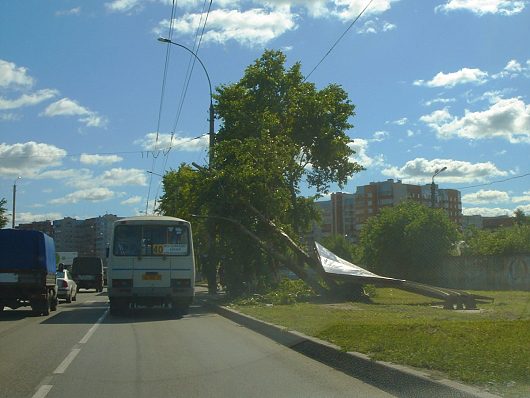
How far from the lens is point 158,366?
10.3 m

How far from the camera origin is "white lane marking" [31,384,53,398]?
8047 millimetres

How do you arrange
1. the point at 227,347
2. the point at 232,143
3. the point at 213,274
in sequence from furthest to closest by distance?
the point at 213,274 < the point at 232,143 < the point at 227,347

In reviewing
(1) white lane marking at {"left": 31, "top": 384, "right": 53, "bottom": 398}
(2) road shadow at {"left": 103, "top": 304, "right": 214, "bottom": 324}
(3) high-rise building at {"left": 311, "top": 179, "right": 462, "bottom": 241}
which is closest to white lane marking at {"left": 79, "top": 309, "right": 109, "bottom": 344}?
(2) road shadow at {"left": 103, "top": 304, "right": 214, "bottom": 324}

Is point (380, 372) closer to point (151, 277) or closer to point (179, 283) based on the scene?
point (179, 283)

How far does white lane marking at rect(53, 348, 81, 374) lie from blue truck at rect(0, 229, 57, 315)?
9103mm

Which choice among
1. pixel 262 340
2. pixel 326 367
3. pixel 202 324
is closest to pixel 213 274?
pixel 202 324

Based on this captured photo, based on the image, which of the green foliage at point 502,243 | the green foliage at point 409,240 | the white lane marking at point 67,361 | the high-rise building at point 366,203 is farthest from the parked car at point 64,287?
the high-rise building at point 366,203

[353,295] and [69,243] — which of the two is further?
[69,243]

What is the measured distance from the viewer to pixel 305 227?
3612 centimetres

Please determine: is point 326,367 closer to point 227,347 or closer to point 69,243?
point 227,347

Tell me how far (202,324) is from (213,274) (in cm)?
1544

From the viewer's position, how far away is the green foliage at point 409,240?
47.5 metres

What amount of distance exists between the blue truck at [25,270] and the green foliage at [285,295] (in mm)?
7483

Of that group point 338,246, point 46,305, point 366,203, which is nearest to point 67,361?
point 46,305
